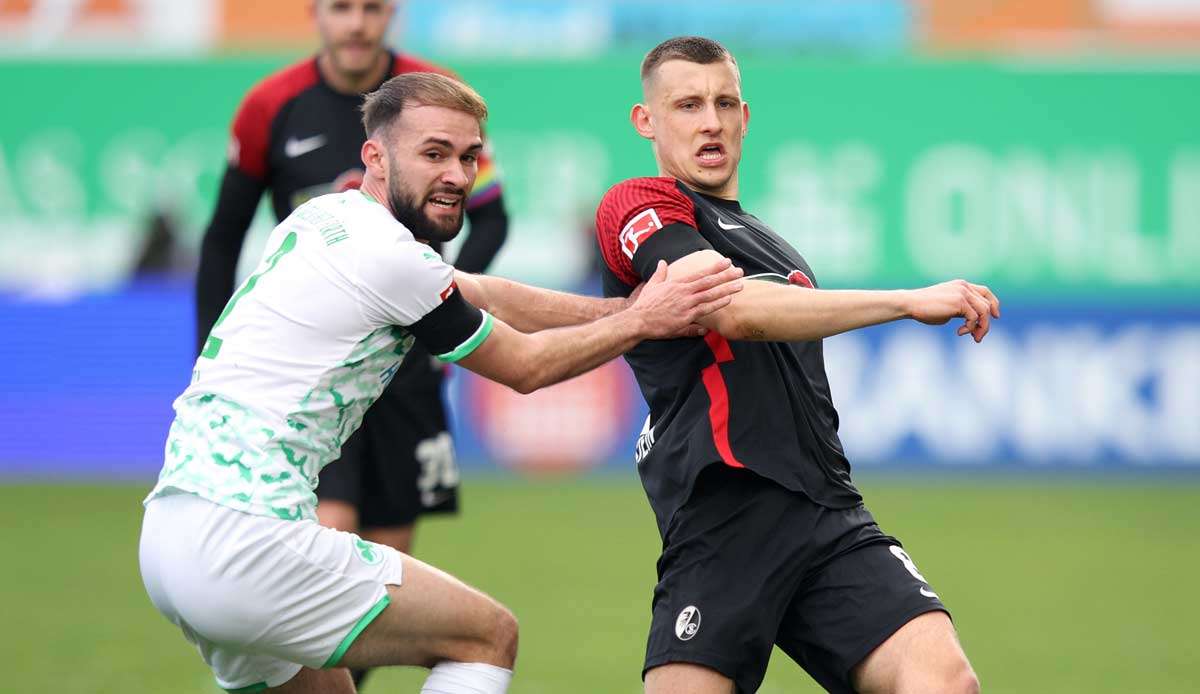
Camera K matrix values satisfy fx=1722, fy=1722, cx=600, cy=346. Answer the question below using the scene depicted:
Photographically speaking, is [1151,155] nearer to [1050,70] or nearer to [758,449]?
[1050,70]

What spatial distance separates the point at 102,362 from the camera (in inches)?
605

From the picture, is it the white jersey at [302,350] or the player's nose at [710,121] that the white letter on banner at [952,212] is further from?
the white jersey at [302,350]

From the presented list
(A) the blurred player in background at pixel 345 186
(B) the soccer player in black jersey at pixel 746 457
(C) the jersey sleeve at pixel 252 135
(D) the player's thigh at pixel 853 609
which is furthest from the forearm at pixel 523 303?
(C) the jersey sleeve at pixel 252 135

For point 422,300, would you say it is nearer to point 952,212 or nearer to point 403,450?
point 403,450

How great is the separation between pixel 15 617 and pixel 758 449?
19.4 ft

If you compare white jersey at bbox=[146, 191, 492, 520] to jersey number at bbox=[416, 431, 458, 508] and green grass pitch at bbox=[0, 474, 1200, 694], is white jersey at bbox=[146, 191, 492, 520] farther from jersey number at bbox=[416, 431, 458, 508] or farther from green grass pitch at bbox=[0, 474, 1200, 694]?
green grass pitch at bbox=[0, 474, 1200, 694]

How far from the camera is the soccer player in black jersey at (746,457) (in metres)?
4.74

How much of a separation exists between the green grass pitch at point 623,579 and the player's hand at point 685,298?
10.9 feet

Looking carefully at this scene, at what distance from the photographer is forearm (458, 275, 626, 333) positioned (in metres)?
5.41

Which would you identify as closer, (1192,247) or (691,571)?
(691,571)

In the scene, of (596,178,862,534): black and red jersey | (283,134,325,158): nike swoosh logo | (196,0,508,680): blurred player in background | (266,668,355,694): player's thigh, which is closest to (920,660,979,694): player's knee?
(596,178,862,534): black and red jersey

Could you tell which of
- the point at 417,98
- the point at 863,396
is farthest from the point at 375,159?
the point at 863,396

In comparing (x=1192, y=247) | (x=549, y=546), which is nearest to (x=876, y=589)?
(x=549, y=546)

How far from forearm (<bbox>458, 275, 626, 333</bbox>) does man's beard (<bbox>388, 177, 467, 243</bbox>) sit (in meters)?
0.50
